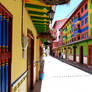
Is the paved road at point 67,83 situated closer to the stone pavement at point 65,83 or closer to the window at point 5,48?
the stone pavement at point 65,83

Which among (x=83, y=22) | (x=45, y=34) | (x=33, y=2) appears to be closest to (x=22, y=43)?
(x=33, y=2)

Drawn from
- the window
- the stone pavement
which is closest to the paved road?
the stone pavement

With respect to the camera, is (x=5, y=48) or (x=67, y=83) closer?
(x=5, y=48)

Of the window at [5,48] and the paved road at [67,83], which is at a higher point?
the window at [5,48]

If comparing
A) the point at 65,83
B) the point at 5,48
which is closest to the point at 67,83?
the point at 65,83

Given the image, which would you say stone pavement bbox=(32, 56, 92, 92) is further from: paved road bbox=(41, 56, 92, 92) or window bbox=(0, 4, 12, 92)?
window bbox=(0, 4, 12, 92)

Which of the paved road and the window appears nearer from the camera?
the window

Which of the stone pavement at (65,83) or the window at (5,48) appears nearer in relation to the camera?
the window at (5,48)

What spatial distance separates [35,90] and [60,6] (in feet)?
16.0

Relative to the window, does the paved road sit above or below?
below

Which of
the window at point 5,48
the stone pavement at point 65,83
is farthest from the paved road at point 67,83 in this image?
the window at point 5,48

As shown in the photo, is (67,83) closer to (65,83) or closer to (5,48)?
(65,83)

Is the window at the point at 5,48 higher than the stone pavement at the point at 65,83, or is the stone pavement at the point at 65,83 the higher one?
the window at the point at 5,48

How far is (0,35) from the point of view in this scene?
83.8 inches
